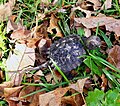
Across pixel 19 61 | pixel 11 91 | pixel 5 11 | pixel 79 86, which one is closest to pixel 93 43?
pixel 79 86

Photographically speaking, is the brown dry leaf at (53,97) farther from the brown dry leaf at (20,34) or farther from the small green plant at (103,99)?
the brown dry leaf at (20,34)

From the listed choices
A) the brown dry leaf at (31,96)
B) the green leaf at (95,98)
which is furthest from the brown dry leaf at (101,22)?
the green leaf at (95,98)

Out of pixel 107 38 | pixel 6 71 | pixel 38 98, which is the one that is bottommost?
pixel 38 98

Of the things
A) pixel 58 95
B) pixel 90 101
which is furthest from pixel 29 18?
pixel 90 101

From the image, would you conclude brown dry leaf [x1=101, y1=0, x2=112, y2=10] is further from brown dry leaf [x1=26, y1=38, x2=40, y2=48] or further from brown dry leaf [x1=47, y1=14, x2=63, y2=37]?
brown dry leaf [x1=26, y1=38, x2=40, y2=48]

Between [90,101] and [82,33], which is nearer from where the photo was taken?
[90,101]

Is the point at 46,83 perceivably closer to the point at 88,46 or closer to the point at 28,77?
the point at 28,77

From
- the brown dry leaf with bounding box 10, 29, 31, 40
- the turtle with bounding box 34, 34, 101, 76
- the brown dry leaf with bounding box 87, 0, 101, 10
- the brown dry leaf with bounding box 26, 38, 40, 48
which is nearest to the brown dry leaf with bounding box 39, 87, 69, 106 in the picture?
the turtle with bounding box 34, 34, 101, 76
